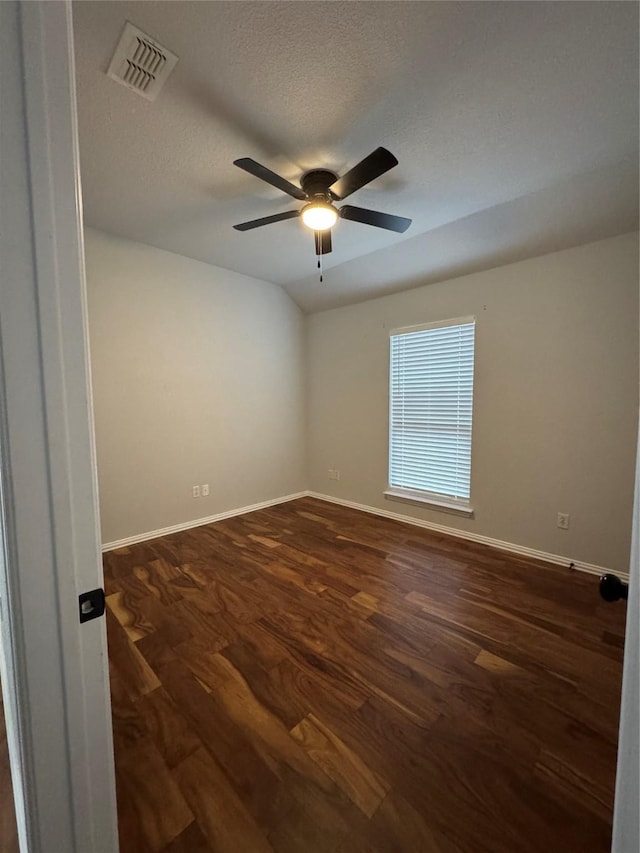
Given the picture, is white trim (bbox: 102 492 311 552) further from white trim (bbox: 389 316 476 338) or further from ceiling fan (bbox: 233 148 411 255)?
ceiling fan (bbox: 233 148 411 255)

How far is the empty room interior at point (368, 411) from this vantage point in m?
1.17

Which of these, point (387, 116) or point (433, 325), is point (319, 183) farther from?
point (433, 325)

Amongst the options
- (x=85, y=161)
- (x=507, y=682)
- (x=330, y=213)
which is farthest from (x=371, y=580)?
(x=85, y=161)

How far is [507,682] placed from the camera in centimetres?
153

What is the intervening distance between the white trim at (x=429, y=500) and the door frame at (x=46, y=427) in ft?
10.2

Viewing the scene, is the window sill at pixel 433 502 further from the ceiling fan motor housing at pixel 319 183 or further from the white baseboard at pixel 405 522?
the ceiling fan motor housing at pixel 319 183

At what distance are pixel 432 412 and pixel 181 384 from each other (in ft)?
8.37

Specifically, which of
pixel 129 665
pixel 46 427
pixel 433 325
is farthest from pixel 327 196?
pixel 129 665

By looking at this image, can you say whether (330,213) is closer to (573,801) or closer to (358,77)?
(358,77)

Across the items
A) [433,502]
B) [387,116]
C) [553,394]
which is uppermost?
[387,116]

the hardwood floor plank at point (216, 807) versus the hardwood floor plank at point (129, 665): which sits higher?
the hardwood floor plank at point (129, 665)

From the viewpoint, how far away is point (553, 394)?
2635mm

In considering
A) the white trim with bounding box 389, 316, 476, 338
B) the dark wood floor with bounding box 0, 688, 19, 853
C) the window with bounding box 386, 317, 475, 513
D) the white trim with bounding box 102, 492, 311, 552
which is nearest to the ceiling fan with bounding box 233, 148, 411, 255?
the white trim with bounding box 389, 316, 476, 338

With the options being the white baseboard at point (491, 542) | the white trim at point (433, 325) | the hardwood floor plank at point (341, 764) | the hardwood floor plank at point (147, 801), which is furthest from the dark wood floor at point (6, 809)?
the white trim at point (433, 325)
